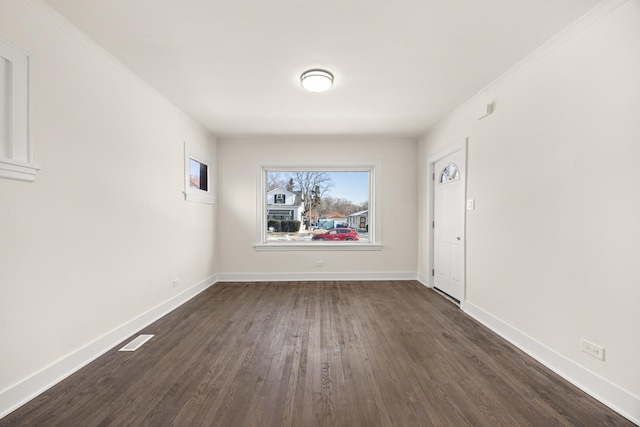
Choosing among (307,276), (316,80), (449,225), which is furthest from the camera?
(307,276)

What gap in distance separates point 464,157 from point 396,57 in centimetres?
169

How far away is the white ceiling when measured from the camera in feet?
6.52

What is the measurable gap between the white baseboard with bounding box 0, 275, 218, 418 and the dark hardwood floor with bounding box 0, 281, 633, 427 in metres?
0.06

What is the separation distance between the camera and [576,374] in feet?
6.88

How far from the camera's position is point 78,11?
2021 mm

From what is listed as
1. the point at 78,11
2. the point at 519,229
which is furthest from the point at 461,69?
the point at 78,11

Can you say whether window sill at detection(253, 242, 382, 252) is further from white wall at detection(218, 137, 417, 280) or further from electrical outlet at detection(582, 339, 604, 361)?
electrical outlet at detection(582, 339, 604, 361)

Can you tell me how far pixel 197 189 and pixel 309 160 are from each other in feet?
6.42

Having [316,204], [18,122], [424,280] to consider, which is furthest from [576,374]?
[316,204]

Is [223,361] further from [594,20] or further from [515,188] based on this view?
[594,20]

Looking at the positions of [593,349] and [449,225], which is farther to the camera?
[449,225]

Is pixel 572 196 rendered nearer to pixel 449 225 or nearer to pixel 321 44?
pixel 449 225

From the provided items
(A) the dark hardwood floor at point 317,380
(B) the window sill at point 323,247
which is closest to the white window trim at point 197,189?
(B) the window sill at point 323,247

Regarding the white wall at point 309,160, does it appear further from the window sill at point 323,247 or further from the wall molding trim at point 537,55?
the wall molding trim at point 537,55
